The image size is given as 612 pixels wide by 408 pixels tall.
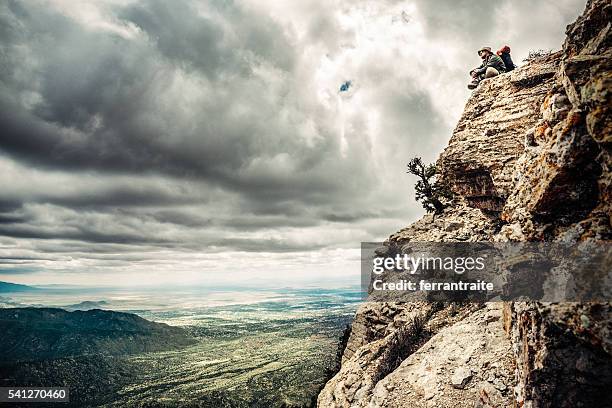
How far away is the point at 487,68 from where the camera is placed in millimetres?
29906

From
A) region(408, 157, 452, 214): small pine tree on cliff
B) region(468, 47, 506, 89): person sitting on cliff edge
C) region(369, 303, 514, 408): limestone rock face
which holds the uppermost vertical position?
region(468, 47, 506, 89): person sitting on cliff edge

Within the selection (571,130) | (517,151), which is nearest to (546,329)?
(571,130)

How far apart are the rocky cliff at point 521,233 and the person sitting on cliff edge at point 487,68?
7.05 ft

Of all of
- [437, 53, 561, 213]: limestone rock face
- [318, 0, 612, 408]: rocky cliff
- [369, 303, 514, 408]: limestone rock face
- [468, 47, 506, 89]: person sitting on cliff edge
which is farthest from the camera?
[468, 47, 506, 89]: person sitting on cliff edge

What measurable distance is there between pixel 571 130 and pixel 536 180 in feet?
5.80

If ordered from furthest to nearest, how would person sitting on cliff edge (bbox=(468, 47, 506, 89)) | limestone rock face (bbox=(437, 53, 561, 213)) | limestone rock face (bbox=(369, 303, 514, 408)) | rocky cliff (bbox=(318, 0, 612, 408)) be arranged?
person sitting on cliff edge (bbox=(468, 47, 506, 89))
limestone rock face (bbox=(437, 53, 561, 213))
limestone rock face (bbox=(369, 303, 514, 408))
rocky cliff (bbox=(318, 0, 612, 408))

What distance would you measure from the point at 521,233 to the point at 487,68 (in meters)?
23.6

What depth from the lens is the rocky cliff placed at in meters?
9.30

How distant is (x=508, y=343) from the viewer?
50.9 ft

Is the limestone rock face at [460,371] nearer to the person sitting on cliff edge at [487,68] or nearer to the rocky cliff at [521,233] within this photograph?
the rocky cliff at [521,233]

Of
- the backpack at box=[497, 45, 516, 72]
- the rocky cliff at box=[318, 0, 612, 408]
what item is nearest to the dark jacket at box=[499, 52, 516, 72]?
the backpack at box=[497, 45, 516, 72]

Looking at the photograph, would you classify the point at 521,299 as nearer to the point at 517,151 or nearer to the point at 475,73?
the point at 517,151

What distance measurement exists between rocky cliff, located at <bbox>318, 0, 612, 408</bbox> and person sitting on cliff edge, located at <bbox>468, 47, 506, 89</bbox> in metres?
2.15

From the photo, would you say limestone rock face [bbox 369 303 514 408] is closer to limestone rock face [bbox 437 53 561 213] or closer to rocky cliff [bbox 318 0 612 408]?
rocky cliff [bbox 318 0 612 408]
